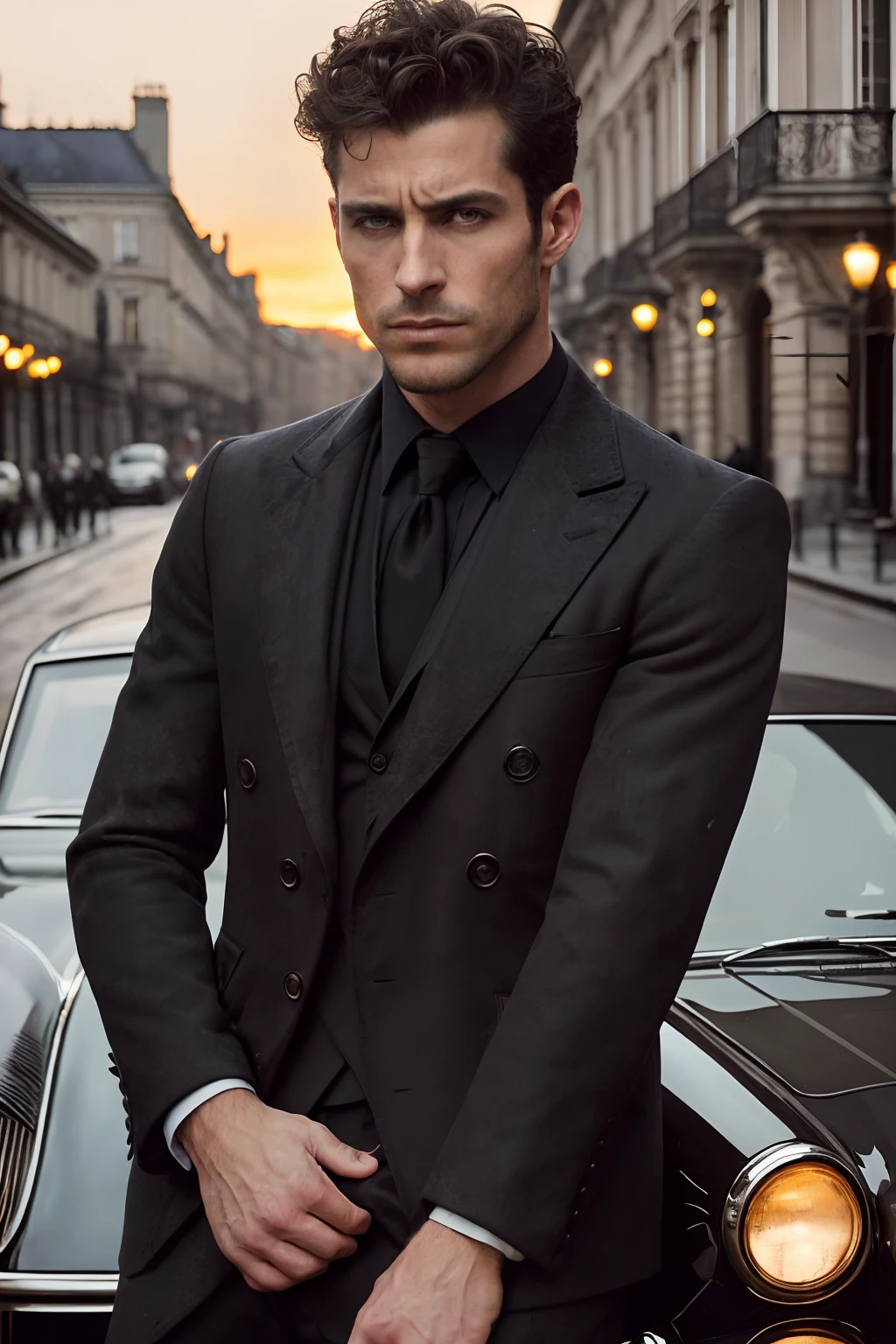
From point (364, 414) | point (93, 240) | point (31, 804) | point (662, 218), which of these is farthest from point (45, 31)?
point (93, 240)

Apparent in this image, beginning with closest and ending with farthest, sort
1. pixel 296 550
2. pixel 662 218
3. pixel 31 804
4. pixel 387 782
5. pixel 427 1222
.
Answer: pixel 427 1222
pixel 387 782
pixel 296 550
pixel 31 804
pixel 662 218

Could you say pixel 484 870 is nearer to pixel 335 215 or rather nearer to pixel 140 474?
pixel 335 215

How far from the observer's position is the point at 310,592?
1466mm

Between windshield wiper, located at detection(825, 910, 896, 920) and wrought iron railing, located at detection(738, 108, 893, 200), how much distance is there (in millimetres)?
3641

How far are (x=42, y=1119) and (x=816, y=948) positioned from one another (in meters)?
1.38

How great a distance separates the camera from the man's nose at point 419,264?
1394 millimetres

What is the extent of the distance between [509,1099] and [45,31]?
17.6ft

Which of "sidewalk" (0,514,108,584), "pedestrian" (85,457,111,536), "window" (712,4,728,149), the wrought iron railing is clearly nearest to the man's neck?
the wrought iron railing

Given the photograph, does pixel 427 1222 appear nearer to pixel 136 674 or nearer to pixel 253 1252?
pixel 253 1252

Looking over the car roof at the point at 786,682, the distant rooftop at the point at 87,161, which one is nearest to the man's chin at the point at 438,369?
the car roof at the point at 786,682

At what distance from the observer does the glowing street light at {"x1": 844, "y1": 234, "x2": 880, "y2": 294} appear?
732cm

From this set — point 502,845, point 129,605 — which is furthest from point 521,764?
point 129,605

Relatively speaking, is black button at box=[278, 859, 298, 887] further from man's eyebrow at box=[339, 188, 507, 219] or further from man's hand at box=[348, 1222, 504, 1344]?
man's eyebrow at box=[339, 188, 507, 219]

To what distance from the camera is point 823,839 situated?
2.99 m
